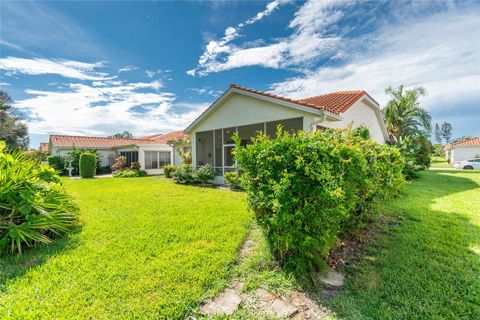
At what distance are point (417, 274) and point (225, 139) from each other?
12204mm

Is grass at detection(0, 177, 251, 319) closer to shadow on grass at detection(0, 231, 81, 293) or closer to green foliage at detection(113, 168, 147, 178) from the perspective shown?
shadow on grass at detection(0, 231, 81, 293)

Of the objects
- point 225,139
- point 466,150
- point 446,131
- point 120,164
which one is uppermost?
point 446,131

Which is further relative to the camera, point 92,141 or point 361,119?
point 92,141

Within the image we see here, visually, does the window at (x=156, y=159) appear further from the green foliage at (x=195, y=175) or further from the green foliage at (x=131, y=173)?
the green foliage at (x=195, y=175)

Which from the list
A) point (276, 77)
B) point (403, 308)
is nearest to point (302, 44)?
point (276, 77)

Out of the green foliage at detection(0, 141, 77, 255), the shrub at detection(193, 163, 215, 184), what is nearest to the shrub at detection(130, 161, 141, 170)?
the shrub at detection(193, 163, 215, 184)

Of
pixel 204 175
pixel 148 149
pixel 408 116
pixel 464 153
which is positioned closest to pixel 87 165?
pixel 148 149

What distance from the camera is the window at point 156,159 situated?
23.5 metres

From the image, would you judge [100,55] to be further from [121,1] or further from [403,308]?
[403,308]

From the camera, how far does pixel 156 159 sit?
957 inches

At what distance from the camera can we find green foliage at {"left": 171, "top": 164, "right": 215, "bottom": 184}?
45.3ft

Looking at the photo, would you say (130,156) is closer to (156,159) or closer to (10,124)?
(156,159)

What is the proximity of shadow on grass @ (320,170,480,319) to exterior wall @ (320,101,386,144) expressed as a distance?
20.8 ft

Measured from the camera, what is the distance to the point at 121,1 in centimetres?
840
